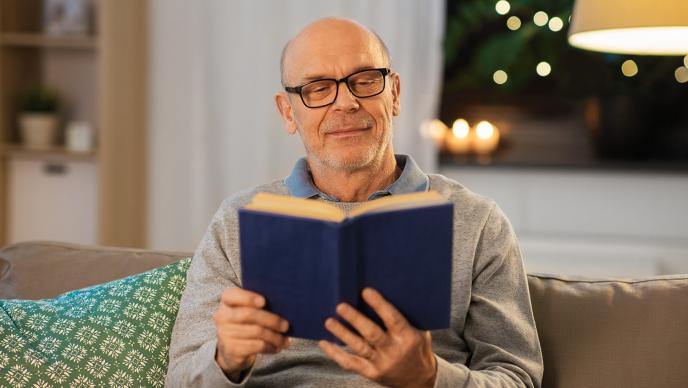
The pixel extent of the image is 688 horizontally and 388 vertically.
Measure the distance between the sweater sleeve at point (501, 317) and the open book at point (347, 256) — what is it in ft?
1.10

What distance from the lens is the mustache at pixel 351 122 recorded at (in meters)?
1.72

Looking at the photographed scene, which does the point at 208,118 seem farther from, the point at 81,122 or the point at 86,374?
the point at 86,374

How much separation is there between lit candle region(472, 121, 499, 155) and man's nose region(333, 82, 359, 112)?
2068mm

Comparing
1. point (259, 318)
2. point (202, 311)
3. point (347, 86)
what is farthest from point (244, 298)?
point (347, 86)

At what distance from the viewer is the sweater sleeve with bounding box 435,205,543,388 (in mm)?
1529

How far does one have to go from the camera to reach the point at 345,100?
172 centimetres

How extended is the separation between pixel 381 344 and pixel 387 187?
1.94ft

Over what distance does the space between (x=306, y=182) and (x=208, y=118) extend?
2.19 metres

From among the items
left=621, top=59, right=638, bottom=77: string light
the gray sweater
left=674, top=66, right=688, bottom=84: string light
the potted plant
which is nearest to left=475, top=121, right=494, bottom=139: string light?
left=621, top=59, right=638, bottom=77: string light

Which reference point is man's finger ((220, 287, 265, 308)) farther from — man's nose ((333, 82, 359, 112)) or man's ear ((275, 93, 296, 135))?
man's ear ((275, 93, 296, 135))

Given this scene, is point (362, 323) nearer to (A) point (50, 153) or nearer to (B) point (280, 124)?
(B) point (280, 124)

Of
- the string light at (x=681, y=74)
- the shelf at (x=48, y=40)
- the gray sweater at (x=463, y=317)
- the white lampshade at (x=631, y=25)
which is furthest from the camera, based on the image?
the shelf at (x=48, y=40)

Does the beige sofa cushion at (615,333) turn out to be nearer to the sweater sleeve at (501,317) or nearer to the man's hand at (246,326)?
the sweater sleeve at (501,317)

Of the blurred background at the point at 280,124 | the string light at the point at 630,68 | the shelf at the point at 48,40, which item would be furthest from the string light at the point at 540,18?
the shelf at the point at 48,40
